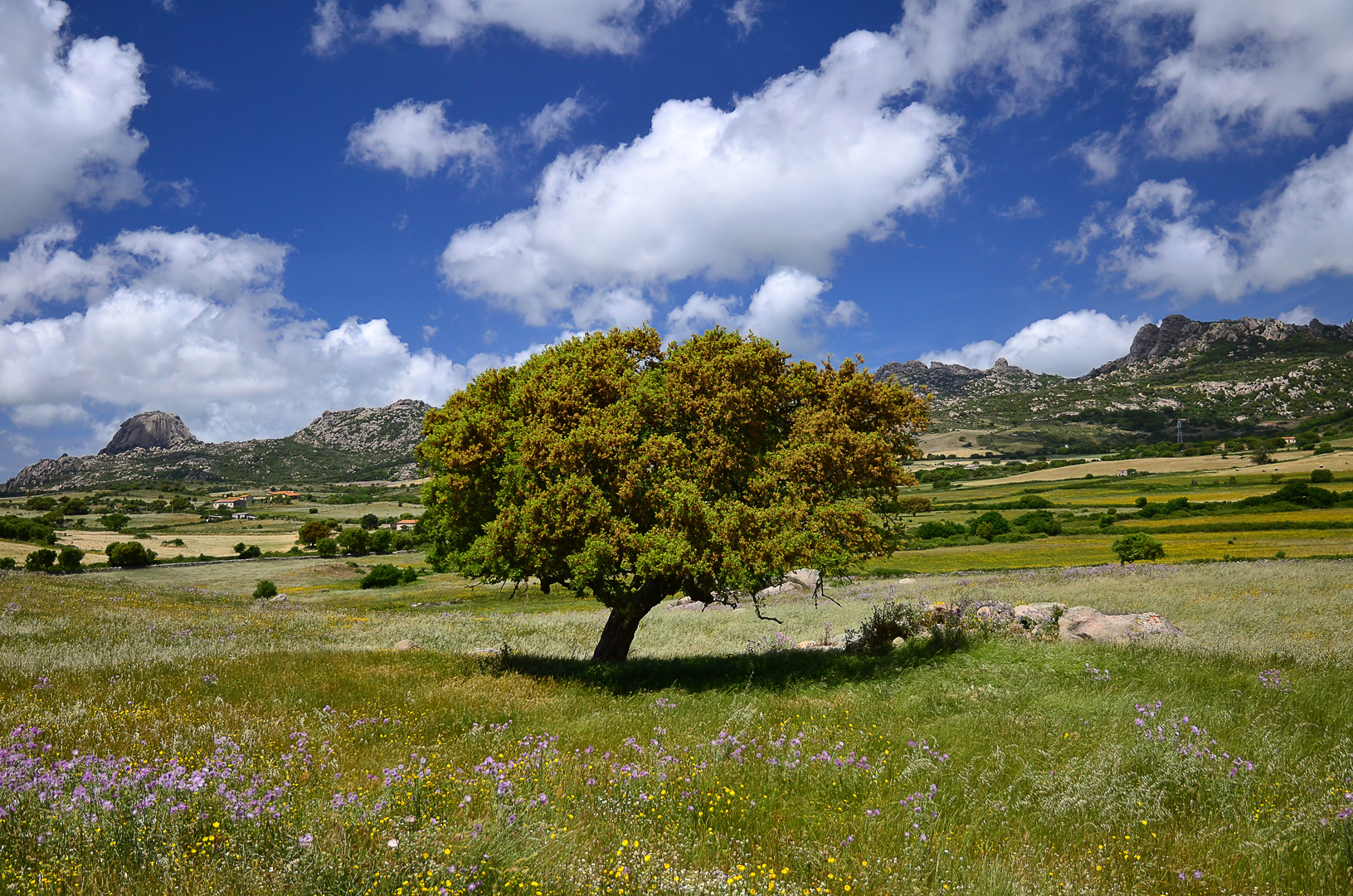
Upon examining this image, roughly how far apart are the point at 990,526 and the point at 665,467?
8999 centimetres

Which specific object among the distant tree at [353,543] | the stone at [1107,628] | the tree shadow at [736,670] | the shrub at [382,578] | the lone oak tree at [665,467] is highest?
the lone oak tree at [665,467]

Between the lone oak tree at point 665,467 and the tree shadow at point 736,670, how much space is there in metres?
1.89

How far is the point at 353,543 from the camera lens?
372ft

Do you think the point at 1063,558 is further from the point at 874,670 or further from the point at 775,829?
the point at 775,829

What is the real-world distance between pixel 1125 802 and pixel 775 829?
3914 mm

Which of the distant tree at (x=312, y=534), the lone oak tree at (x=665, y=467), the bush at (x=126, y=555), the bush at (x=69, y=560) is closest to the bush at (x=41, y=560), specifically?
the bush at (x=69, y=560)

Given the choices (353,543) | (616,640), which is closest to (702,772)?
(616,640)

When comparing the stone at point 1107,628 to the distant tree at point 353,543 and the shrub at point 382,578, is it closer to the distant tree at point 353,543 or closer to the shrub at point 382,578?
the shrub at point 382,578

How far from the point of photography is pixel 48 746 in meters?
7.48

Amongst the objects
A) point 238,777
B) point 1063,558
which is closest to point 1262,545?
point 1063,558

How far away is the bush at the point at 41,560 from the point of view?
263 feet

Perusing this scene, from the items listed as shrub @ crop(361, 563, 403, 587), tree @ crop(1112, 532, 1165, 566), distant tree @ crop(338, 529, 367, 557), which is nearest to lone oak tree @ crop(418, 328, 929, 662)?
tree @ crop(1112, 532, 1165, 566)

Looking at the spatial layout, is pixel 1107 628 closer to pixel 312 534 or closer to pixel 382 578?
pixel 382 578

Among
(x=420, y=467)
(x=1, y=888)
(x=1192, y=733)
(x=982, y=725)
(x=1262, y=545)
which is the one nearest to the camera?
(x=1, y=888)
